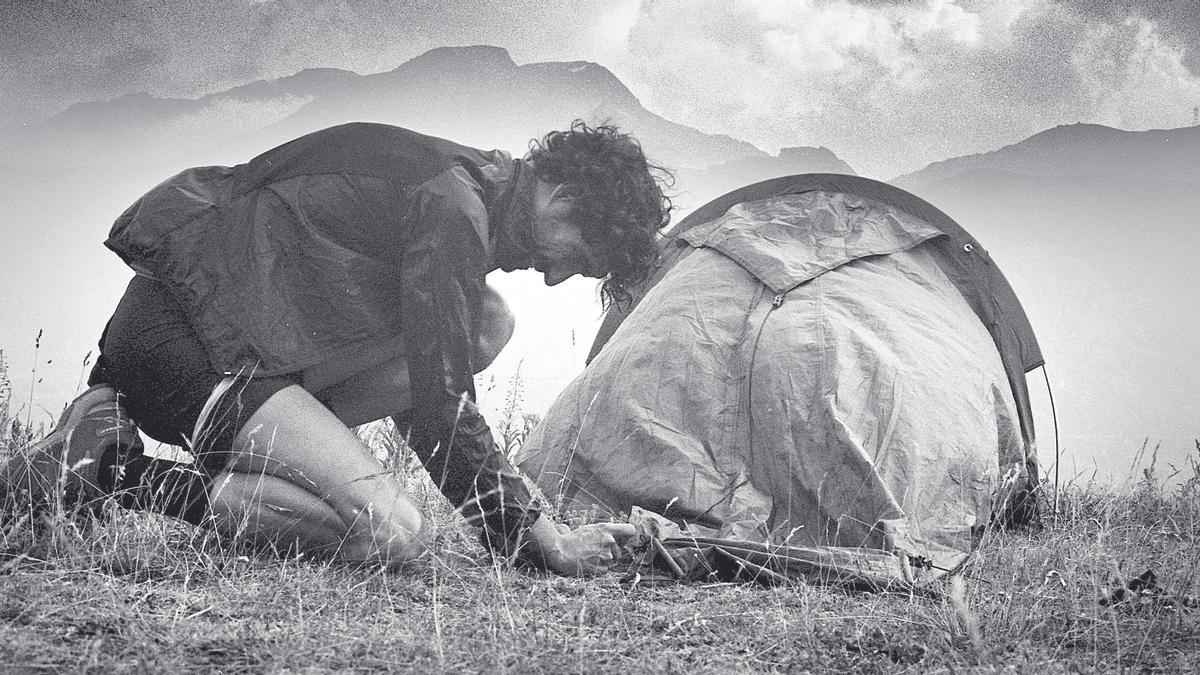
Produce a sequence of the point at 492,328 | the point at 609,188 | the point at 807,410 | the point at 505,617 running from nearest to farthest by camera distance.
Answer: the point at 505,617 < the point at 609,188 < the point at 492,328 < the point at 807,410

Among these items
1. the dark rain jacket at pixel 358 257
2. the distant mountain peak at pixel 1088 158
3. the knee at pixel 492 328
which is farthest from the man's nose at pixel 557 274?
the distant mountain peak at pixel 1088 158

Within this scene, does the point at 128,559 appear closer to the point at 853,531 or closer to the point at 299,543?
the point at 299,543

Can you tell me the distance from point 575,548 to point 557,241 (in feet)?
2.79

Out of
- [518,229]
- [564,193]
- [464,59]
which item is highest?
[464,59]

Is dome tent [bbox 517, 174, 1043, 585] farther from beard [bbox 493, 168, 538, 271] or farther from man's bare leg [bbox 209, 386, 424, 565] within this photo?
beard [bbox 493, 168, 538, 271]

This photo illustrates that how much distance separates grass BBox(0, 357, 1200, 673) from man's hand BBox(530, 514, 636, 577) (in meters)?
0.06

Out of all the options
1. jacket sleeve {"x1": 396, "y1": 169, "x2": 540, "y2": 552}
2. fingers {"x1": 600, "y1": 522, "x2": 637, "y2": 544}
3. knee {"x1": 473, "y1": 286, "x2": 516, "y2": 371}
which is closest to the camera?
jacket sleeve {"x1": 396, "y1": 169, "x2": 540, "y2": 552}

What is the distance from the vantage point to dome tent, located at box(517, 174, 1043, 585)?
122 inches

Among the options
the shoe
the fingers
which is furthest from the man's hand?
the shoe

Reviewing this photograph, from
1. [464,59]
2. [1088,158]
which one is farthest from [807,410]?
[464,59]

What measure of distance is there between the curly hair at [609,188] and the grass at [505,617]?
3.04ft

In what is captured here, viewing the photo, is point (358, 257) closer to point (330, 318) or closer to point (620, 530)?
point (330, 318)

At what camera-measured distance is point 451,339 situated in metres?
2.30

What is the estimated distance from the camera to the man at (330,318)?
234 centimetres
